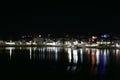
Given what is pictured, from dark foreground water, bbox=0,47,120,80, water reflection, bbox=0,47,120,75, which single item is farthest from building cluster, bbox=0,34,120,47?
dark foreground water, bbox=0,47,120,80

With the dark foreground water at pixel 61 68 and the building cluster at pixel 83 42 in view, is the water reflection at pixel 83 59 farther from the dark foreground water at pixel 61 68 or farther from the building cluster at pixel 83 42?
the building cluster at pixel 83 42

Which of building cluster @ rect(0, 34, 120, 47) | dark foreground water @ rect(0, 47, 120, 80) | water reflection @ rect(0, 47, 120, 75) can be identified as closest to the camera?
dark foreground water @ rect(0, 47, 120, 80)

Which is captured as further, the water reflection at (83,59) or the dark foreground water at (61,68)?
the water reflection at (83,59)

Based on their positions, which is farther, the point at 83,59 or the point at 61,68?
the point at 83,59

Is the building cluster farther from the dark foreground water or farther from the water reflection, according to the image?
the dark foreground water

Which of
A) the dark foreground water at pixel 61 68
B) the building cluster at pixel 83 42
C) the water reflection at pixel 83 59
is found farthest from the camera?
the building cluster at pixel 83 42

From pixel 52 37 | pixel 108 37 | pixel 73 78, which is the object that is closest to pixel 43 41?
pixel 52 37

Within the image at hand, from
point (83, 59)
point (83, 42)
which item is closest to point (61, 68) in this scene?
point (83, 59)

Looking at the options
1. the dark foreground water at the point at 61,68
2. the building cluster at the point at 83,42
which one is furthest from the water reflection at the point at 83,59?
the building cluster at the point at 83,42

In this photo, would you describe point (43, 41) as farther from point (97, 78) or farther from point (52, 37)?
point (97, 78)

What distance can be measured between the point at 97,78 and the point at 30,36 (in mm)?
114495

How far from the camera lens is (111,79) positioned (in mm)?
14586

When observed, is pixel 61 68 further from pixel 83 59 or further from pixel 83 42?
pixel 83 42

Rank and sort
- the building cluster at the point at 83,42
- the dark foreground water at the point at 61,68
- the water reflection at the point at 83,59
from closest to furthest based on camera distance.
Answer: the dark foreground water at the point at 61,68 < the water reflection at the point at 83,59 < the building cluster at the point at 83,42
